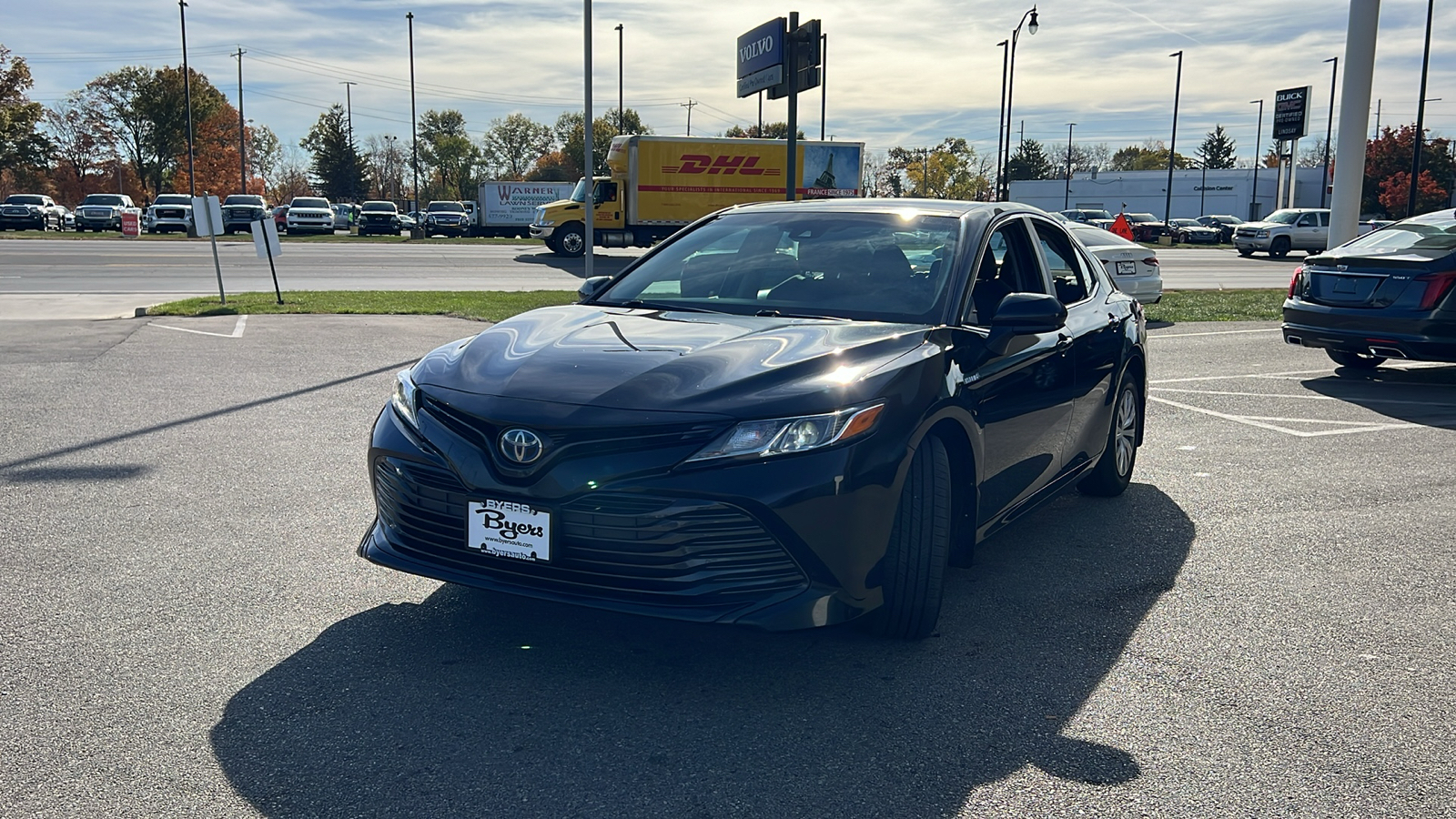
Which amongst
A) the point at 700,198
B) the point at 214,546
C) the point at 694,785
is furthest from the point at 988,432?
the point at 700,198

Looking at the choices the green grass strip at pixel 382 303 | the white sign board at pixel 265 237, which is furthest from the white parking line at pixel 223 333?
the white sign board at pixel 265 237

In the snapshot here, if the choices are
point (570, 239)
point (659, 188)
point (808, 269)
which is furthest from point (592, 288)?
point (659, 188)

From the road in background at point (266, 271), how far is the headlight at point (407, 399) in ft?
46.4

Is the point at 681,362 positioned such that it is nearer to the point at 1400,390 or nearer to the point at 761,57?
the point at 1400,390

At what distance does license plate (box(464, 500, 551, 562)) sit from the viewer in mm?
3436

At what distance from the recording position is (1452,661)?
13.1ft

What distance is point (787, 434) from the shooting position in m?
3.40

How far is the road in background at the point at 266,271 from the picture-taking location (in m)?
19.5

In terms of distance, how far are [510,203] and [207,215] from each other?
39605mm

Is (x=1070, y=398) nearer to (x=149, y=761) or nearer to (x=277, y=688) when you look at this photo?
(x=277, y=688)

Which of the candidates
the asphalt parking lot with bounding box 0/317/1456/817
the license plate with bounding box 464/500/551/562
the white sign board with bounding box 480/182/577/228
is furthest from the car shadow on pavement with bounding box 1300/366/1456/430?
the white sign board with bounding box 480/182/577/228

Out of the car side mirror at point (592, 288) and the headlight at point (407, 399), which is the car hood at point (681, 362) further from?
the car side mirror at point (592, 288)

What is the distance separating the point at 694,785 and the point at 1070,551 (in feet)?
9.50

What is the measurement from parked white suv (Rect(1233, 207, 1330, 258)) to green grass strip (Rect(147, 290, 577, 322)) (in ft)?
107
